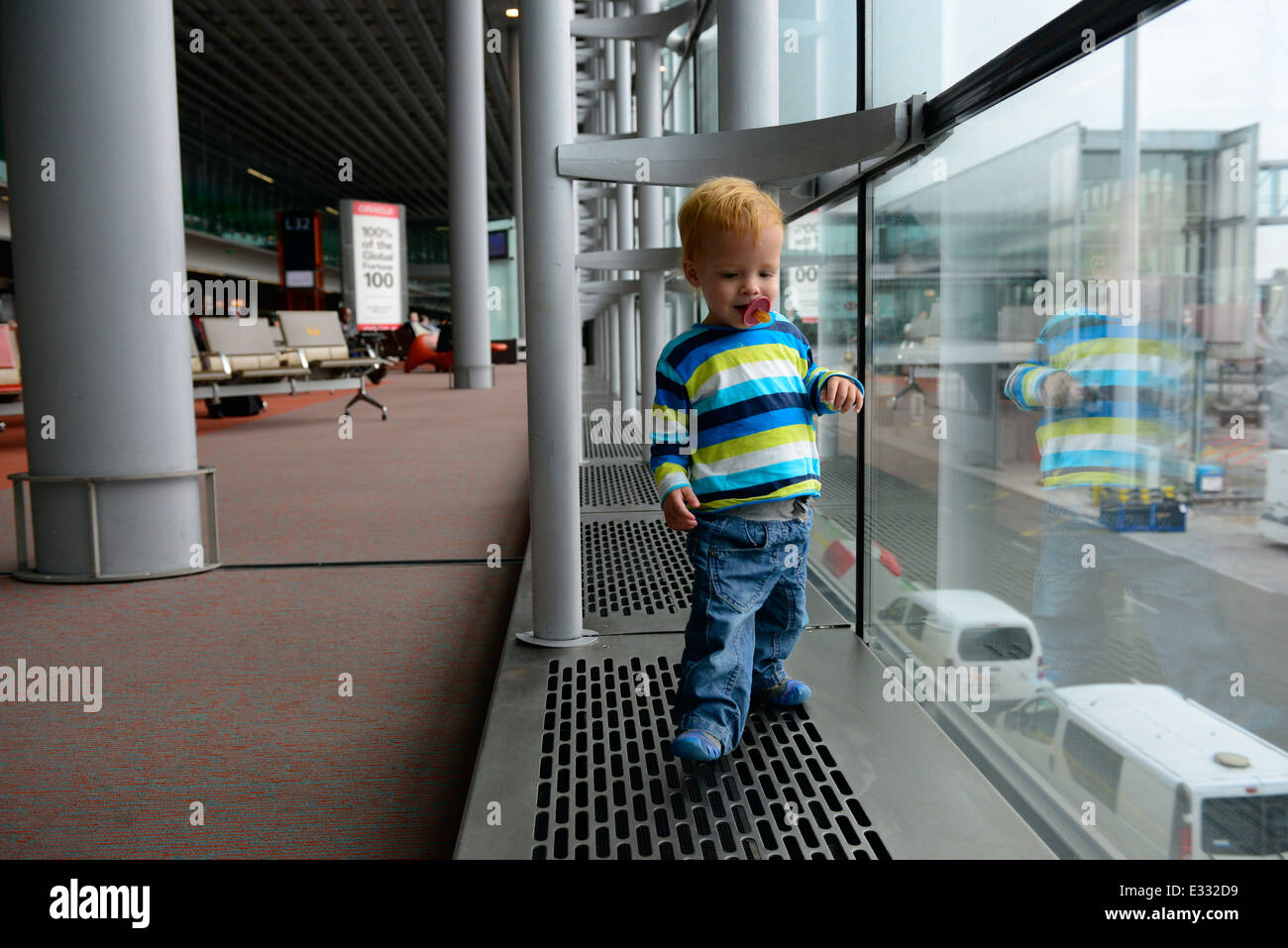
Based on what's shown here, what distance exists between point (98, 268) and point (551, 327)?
1873 mm

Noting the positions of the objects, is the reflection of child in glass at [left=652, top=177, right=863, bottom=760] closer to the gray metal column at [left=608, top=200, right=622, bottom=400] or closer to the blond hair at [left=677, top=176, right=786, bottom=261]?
the blond hair at [left=677, top=176, right=786, bottom=261]

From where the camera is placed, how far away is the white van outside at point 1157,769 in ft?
4.82

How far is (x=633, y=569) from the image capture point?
319cm

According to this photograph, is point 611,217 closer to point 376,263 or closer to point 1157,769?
→ point 1157,769

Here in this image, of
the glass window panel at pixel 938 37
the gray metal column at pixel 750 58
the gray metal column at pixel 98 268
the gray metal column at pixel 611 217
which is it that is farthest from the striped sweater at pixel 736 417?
the gray metal column at pixel 611 217

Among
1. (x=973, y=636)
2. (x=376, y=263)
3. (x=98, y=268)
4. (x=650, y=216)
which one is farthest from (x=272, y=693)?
(x=376, y=263)

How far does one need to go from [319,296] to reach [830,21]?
28.3 m

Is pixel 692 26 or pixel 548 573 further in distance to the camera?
pixel 692 26

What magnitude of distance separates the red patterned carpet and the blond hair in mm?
1070

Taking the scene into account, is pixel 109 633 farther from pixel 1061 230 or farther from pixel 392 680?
pixel 1061 230

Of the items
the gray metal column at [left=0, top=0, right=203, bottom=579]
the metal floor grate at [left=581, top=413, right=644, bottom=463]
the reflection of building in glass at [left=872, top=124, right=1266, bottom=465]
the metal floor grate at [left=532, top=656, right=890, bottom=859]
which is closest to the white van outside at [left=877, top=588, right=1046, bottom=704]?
the reflection of building in glass at [left=872, top=124, right=1266, bottom=465]

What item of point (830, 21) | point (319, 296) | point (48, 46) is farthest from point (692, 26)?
point (319, 296)

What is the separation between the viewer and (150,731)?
2072 millimetres

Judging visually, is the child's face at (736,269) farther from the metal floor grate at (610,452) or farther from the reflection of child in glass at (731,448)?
the metal floor grate at (610,452)
